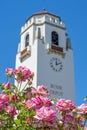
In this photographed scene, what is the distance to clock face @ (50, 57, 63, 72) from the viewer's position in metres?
36.8

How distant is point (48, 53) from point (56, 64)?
131 centimetres

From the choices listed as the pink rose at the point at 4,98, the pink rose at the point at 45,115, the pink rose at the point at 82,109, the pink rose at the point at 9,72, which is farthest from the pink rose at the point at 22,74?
the pink rose at the point at 45,115

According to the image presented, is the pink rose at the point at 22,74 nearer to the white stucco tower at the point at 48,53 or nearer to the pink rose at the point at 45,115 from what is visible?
the pink rose at the point at 45,115

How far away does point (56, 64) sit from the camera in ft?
122

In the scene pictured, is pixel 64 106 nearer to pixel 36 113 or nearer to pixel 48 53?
pixel 36 113

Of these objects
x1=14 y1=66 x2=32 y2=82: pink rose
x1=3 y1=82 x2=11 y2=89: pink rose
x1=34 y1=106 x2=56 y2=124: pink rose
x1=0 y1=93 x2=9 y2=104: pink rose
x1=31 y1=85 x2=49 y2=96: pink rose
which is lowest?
x1=34 y1=106 x2=56 y2=124: pink rose

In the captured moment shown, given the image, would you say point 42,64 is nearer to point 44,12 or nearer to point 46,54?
point 46,54

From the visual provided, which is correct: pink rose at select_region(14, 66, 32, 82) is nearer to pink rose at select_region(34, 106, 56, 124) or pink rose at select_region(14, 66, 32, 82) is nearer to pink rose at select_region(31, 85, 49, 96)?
pink rose at select_region(31, 85, 49, 96)

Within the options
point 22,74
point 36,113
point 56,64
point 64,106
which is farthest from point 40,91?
point 56,64

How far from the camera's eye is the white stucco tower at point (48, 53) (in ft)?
117

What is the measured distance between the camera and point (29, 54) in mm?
37781

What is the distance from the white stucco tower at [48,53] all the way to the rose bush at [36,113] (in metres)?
30.8

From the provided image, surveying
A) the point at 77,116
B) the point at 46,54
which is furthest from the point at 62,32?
the point at 77,116

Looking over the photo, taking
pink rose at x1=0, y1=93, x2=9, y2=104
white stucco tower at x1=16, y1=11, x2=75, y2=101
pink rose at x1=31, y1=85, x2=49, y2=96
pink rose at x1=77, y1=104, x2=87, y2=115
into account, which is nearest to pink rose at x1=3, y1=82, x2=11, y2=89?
pink rose at x1=31, y1=85, x2=49, y2=96
